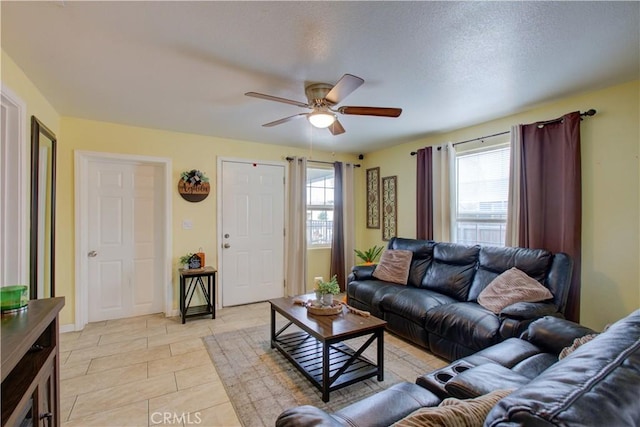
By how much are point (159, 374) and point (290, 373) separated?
108 cm

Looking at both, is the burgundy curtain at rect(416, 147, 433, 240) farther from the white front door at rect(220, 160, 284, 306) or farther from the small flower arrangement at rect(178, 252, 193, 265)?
the small flower arrangement at rect(178, 252, 193, 265)

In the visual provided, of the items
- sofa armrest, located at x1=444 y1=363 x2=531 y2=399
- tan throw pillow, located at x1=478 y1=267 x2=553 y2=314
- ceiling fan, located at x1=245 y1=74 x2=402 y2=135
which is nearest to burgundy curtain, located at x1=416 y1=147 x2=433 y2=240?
tan throw pillow, located at x1=478 y1=267 x2=553 y2=314

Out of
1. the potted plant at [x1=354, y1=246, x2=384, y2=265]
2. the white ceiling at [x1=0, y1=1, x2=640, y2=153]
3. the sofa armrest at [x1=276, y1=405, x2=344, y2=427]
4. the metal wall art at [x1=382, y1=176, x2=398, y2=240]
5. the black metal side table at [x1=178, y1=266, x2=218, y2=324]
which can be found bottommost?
the black metal side table at [x1=178, y1=266, x2=218, y2=324]

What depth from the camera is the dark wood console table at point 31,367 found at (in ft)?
3.27

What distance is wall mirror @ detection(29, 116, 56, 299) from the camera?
2.54 meters

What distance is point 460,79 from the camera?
2455 millimetres

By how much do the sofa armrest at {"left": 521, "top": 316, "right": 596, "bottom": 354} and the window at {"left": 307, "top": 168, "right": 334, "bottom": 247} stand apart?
3.47m

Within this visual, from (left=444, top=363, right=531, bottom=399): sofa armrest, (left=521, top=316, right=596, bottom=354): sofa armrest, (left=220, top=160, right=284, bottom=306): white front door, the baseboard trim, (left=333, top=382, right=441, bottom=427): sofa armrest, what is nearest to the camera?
(left=333, top=382, right=441, bottom=427): sofa armrest

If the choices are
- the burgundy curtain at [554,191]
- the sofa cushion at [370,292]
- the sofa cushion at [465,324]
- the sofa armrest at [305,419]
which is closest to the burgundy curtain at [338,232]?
the sofa cushion at [370,292]

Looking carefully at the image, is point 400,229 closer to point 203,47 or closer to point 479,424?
point 203,47

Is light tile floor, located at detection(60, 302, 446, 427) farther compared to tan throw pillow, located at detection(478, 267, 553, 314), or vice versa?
tan throw pillow, located at detection(478, 267, 553, 314)

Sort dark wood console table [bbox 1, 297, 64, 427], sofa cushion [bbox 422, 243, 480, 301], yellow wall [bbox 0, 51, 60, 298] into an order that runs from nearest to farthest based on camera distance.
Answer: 1. dark wood console table [bbox 1, 297, 64, 427]
2. yellow wall [bbox 0, 51, 60, 298]
3. sofa cushion [bbox 422, 243, 480, 301]

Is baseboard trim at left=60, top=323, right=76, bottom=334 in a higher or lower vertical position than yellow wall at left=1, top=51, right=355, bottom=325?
lower

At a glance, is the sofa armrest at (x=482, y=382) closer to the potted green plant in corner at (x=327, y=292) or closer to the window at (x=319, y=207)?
the potted green plant in corner at (x=327, y=292)
